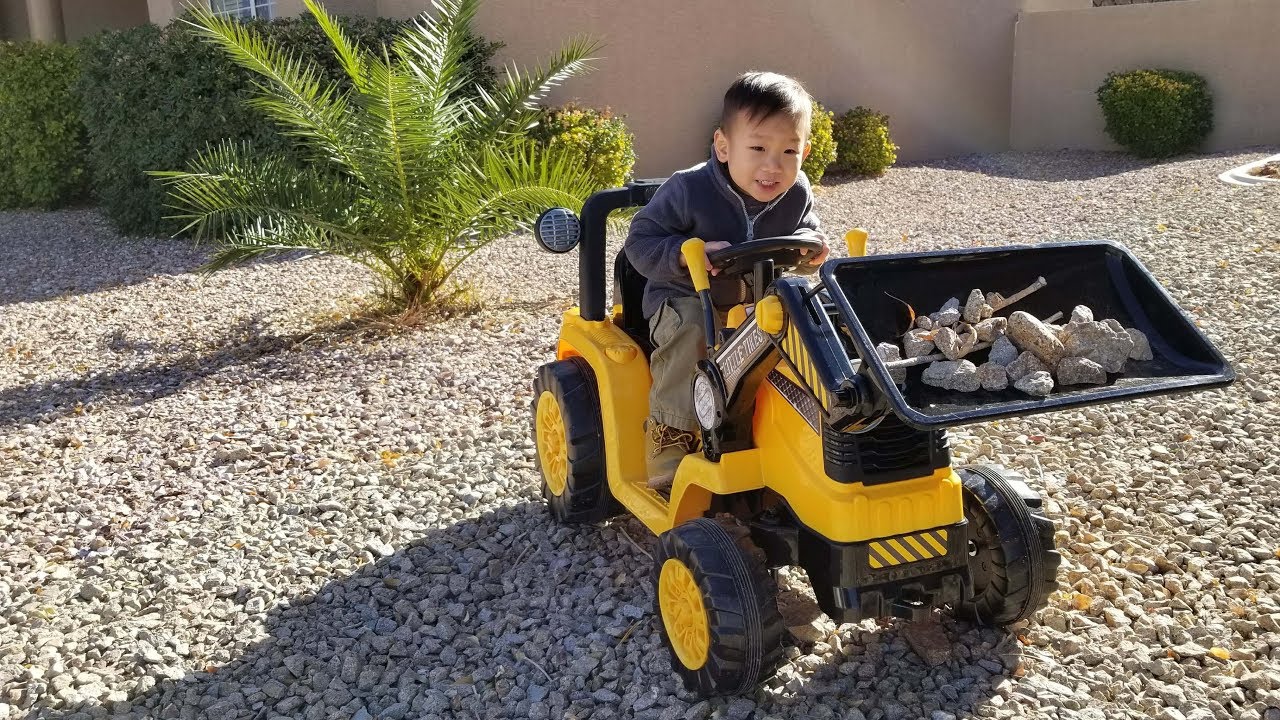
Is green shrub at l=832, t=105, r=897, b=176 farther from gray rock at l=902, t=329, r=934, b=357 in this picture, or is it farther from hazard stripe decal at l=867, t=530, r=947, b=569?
gray rock at l=902, t=329, r=934, b=357

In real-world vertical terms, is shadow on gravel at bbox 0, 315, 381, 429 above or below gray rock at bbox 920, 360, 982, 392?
below

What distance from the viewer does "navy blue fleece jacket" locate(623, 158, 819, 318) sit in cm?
292

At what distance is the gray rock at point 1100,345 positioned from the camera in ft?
6.97

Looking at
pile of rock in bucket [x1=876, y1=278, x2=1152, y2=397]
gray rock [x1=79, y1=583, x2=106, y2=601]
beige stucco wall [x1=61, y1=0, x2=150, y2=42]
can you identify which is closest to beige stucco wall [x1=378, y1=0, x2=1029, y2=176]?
beige stucco wall [x1=61, y1=0, x2=150, y2=42]

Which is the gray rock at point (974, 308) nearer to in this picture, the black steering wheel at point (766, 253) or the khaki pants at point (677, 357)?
the black steering wheel at point (766, 253)

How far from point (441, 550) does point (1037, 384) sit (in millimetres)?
2171

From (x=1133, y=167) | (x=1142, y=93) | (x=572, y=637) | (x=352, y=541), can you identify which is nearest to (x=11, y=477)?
(x=352, y=541)

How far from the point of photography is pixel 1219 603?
2926 millimetres

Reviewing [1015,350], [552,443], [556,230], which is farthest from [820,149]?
[1015,350]

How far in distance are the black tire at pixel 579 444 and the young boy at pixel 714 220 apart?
0.82ft

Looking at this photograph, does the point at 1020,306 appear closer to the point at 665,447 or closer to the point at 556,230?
the point at 665,447

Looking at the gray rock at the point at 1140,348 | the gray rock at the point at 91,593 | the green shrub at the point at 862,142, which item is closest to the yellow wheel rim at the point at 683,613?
the gray rock at the point at 1140,348

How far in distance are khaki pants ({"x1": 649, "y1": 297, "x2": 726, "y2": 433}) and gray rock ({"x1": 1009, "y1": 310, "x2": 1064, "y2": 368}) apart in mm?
853

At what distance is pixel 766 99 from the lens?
2.64 m
